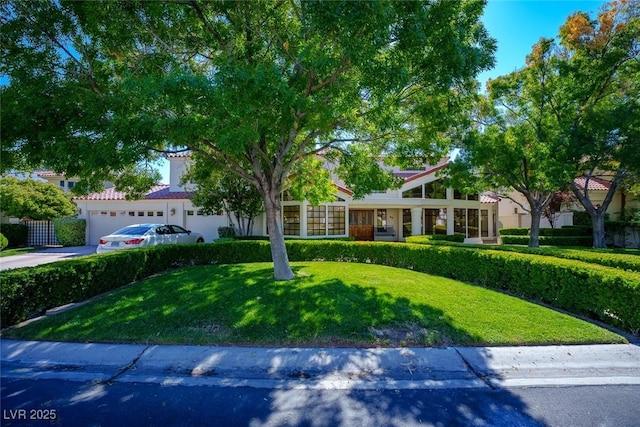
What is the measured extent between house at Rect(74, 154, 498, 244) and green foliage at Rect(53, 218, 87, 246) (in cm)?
47

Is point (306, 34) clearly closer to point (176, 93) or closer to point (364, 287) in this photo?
point (176, 93)

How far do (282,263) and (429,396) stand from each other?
5.36 metres

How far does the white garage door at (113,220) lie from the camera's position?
1967 cm

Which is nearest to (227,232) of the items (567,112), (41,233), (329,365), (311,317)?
(41,233)

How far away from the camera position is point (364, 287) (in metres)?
7.85

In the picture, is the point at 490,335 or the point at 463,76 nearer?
the point at 490,335

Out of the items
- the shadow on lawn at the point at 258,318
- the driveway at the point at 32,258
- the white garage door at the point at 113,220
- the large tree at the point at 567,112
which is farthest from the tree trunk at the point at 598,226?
the driveway at the point at 32,258

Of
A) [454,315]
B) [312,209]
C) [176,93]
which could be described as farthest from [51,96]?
[312,209]

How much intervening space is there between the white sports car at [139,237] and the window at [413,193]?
13.1 m

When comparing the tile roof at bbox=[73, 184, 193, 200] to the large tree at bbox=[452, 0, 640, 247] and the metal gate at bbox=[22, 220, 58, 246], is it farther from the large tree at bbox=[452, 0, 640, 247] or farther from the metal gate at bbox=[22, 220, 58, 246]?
the large tree at bbox=[452, 0, 640, 247]

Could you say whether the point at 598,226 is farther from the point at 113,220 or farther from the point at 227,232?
the point at 113,220

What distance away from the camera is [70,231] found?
63.1 feet

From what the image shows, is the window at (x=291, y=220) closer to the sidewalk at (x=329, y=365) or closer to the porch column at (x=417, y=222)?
the porch column at (x=417, y=222)

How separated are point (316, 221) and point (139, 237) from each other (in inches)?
352
